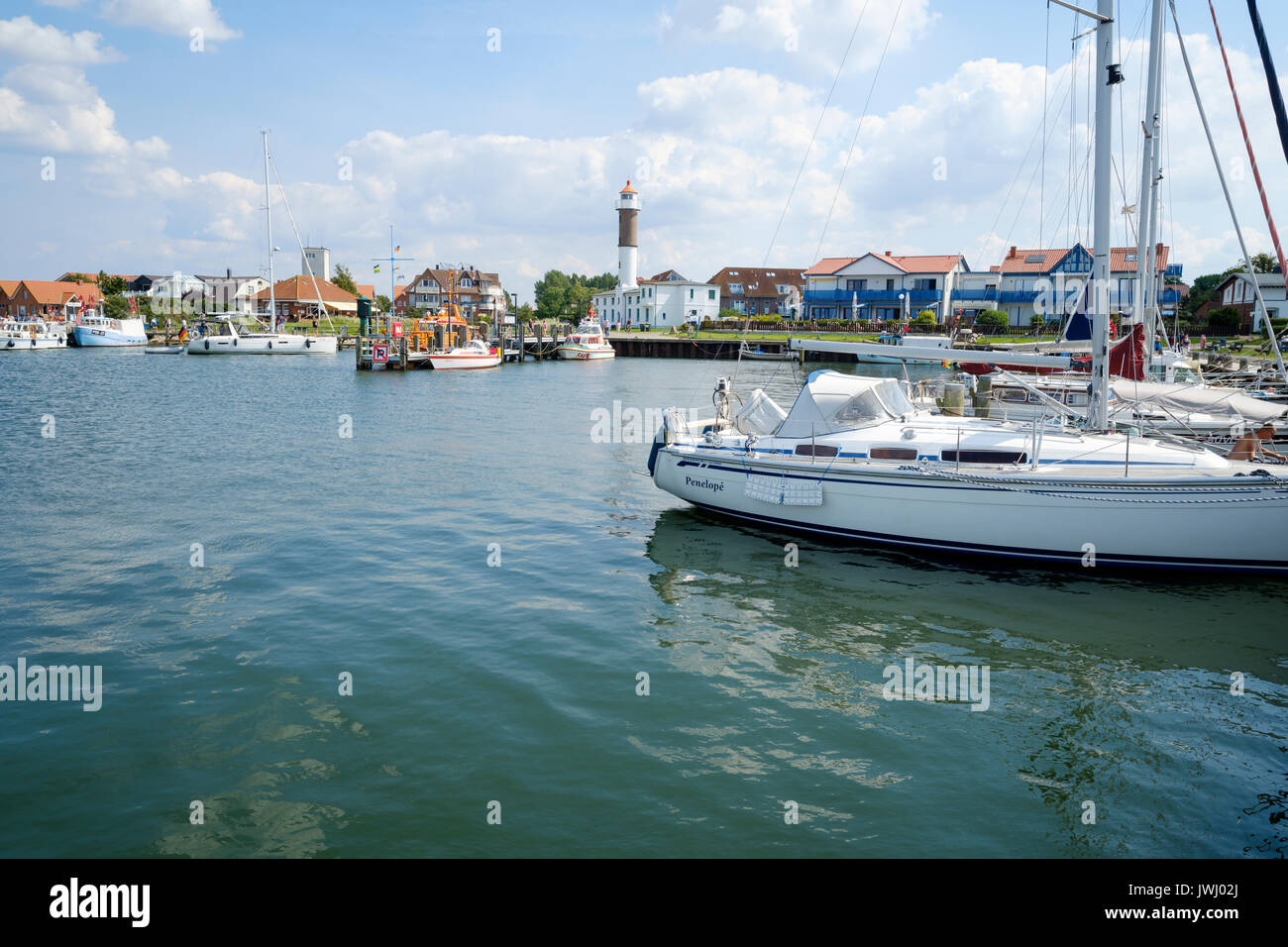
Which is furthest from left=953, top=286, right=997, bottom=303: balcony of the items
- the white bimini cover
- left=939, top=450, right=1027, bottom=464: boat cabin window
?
left=939, top=450, right=1027, bottom=464: boat cabin window

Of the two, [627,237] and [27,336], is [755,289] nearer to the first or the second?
[627,237]

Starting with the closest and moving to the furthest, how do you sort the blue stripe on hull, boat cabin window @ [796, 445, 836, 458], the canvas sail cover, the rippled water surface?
the rippled water surface
the blue stripe on hull
boat cabin window @ [796, 445, 836, 458]
the canvas sail cover

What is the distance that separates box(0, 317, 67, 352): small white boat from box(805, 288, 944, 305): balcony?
87693mm

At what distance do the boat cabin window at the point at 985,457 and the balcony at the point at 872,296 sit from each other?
78347 mm

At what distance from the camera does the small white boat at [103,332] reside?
93.6m

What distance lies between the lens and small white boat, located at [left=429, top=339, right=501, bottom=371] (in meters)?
65.7

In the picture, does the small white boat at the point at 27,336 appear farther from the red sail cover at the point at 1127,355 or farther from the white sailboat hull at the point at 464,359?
the red sail cover at the point at 1127,355

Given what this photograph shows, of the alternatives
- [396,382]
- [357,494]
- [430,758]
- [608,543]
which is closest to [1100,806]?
[430,758]

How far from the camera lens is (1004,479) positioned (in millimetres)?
14023

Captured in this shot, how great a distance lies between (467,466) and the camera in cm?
2441

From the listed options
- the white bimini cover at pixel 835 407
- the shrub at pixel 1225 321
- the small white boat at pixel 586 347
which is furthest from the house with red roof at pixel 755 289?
the white bimini cover at pixel 835 407

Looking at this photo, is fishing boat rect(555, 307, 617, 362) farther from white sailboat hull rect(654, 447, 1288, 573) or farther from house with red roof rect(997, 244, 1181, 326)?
white sailboat hull rect(654, 447, 1288, 573)
